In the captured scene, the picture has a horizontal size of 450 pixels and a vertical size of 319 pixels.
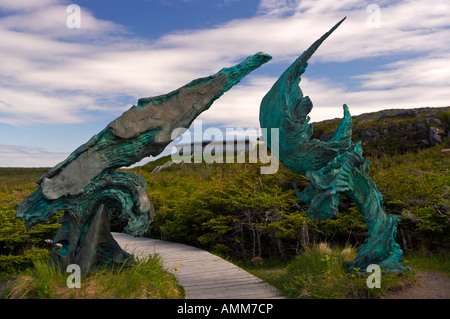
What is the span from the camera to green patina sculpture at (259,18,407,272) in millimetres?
5559

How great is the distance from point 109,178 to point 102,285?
143 cm

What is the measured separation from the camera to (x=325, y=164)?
5887 mm

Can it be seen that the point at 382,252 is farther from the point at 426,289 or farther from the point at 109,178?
the point at 109,178

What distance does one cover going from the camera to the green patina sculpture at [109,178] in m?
5.18

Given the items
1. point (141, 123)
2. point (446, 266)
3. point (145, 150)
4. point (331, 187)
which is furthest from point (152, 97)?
point (446, 266)

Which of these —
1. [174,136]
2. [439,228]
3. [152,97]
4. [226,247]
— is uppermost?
[152,97]

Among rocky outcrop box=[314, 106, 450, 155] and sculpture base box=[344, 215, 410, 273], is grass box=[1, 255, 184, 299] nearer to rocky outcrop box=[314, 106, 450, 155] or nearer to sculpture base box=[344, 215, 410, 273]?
sculpture base box=[344, 215, 410, 273]

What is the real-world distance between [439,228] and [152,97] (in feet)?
22.2

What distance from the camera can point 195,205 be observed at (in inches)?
412

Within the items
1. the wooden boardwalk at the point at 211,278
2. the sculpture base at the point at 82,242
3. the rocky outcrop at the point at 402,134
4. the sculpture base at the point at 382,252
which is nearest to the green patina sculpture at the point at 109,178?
the sculpture base at the point at 82,242

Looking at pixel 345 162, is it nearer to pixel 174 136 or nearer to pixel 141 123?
pixel 174 136

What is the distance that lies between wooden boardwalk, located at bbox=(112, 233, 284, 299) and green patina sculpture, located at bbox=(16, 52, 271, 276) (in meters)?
1.43

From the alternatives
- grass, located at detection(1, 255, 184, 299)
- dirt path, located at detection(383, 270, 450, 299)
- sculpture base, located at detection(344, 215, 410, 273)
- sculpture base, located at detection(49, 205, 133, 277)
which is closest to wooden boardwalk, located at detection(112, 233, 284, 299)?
grass, located at detection(1, 255, 184, 299)

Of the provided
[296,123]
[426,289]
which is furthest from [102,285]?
[426,289]
